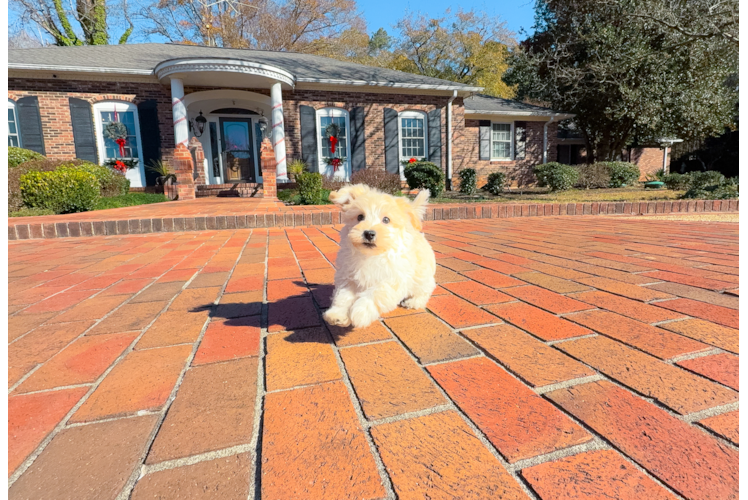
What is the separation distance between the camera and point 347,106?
14688 mm

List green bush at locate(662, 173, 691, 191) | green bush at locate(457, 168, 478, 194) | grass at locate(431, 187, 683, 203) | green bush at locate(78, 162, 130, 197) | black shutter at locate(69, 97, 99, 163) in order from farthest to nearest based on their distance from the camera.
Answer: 1. green bush at locate(662, 173, 691, 191)
2. green bush at locate(457, 168, 478, 194)
3. black shutter at locate(69, 97, 99, 163)
4. grass at locate(431, 187, 683, 203)
5. green bush at locate(78, 162, 130, 197)

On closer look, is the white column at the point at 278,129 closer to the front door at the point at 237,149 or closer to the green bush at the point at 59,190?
the front door at the point at 237,149

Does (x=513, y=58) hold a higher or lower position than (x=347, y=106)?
higher

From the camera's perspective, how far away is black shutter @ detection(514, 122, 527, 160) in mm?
18844

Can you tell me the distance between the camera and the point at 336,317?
1699 mm

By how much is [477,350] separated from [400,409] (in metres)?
0.57

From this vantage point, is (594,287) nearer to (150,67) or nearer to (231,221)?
(231,221)

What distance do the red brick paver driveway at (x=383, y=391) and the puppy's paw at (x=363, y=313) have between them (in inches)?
4.9

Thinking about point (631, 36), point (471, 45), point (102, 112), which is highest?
point (471, 45)

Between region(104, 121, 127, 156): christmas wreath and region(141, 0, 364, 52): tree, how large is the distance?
47.6 ft

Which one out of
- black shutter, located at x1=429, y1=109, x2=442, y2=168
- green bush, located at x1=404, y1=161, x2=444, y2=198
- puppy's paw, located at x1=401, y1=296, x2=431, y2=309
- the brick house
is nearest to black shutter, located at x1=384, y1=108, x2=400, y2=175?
the brick house

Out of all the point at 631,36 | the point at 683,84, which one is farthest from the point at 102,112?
the point at 683,84

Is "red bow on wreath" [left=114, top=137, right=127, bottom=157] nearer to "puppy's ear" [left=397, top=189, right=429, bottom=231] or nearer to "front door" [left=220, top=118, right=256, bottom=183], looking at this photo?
"front door" [left=220, top=118, right=256, bottom=183]

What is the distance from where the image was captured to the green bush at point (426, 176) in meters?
11.4
